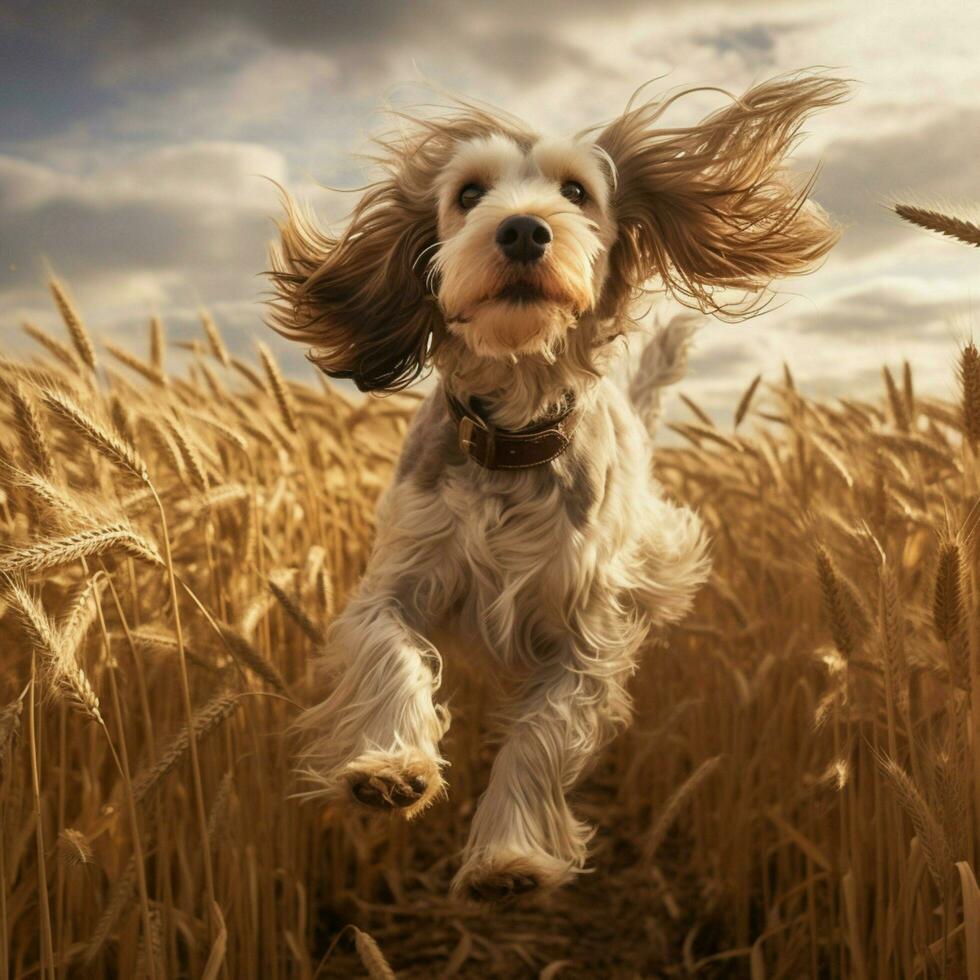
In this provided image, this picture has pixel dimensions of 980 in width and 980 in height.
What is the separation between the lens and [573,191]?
290 cm

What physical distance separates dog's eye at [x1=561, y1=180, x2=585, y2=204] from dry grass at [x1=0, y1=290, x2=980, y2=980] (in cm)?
107

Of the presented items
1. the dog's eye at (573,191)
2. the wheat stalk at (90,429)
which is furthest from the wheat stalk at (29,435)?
the dog's eye at (573,191)

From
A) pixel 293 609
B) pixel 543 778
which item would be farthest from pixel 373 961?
pixel 293 609

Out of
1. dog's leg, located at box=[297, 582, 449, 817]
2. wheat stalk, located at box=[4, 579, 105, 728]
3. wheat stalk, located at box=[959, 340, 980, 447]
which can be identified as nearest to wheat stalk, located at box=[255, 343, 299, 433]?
dog's leg, located at box=[297, 582, 449, 817]

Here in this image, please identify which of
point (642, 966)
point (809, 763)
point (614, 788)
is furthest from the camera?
point (614, 788)

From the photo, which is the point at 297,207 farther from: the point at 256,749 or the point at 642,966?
the point at 642,966

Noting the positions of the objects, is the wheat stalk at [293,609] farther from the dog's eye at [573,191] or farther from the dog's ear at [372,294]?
the dog's eye at [573,191]

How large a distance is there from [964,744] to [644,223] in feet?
5.61

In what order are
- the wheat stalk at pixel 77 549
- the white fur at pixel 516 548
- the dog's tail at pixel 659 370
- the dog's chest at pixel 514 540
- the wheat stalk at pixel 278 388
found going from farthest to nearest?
the dog's tail at pixel 659 370, the wheat stalk at pixel 278 388, the dog's chest at pixel 514 540, the white fur at pixel 516 548, the wheat stalk at pixel 77 549

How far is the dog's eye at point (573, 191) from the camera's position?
2889mm

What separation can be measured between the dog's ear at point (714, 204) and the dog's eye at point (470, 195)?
0.49 m

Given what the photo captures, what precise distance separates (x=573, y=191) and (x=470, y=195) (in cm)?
27

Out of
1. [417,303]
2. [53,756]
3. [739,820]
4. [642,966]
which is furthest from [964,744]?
[53,756]

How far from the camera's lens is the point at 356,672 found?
260cm
